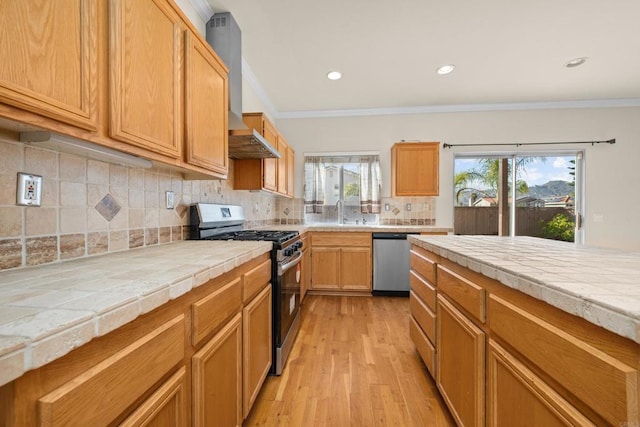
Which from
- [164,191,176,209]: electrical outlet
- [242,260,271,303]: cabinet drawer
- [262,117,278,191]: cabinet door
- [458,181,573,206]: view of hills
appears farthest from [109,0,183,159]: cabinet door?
[458,181,573,206]: view of hills

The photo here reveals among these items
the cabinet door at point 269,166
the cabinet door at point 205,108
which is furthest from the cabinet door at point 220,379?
the cabinet door at point 269,166

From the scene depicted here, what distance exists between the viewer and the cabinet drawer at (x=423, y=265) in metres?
1.54

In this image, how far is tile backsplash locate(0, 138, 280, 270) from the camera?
2.78ft

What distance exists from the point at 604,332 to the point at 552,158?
14.5ft

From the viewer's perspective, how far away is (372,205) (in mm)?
3875

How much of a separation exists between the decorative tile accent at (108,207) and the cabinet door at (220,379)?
0.76 meters

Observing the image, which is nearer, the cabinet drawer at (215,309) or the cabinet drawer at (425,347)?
the cabinet drawer at (215,309)

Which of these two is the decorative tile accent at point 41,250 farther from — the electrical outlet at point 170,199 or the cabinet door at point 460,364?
the cabinet door at point 460,364

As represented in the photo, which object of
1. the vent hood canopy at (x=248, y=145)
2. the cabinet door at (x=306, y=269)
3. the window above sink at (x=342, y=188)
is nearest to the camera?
the vent hood canopy at (x=248, y=145)

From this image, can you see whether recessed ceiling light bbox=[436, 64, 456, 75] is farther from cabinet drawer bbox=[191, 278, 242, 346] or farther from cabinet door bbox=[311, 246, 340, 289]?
cabinet drawer bbox=[191, 278, 242, 346]

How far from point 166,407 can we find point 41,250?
0.73 meters

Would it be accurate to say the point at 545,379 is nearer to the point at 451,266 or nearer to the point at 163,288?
the point at 451,266

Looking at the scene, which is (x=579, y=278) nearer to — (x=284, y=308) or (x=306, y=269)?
(x=284, y=308)

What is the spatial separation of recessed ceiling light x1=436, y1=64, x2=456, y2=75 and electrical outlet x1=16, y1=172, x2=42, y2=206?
3341 mm
